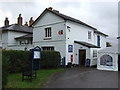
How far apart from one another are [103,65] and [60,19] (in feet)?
28.5

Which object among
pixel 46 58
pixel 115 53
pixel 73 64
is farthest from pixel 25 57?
pixel 115 53

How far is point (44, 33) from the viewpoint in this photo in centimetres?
2408

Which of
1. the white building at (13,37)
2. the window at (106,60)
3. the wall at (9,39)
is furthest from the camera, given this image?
the wall at (9,39)

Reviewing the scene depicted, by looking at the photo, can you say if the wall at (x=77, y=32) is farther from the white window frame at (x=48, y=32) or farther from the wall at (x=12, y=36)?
the wall at (x=12, y=36)

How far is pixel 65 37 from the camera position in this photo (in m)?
20.9

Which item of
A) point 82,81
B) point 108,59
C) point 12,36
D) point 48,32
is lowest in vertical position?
point 82,81

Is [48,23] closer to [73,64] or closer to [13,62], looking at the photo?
[73,64]

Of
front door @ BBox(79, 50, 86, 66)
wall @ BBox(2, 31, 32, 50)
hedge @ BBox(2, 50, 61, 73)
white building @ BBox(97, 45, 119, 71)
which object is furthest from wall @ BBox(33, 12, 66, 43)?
wall @ BBox(2, 31, 32, 50)

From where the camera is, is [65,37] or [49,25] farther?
[49,25]

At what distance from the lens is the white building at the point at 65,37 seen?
21094mm

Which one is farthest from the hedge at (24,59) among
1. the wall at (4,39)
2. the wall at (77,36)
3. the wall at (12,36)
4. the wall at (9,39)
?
the wall at (4,39)

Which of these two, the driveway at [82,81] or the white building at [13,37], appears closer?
the driveway at [82,81]

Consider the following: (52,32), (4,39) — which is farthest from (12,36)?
(52,32)

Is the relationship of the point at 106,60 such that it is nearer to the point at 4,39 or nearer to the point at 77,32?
the point at 77,32
